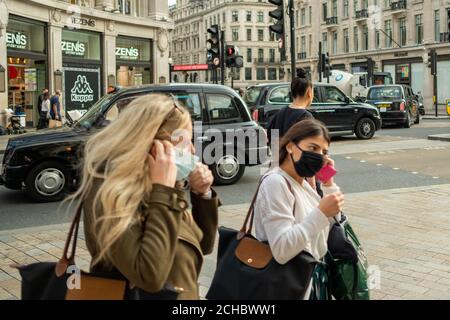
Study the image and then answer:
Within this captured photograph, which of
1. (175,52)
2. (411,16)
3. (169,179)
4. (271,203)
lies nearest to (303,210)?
(271,203)

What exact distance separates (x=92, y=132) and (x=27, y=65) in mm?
19375

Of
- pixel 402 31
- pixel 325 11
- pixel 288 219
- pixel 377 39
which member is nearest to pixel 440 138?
pixel 288 219

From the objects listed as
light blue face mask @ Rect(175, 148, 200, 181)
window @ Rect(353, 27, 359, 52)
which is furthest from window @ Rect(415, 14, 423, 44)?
light blue face mask @ Rect(175, 148, 200, 181)

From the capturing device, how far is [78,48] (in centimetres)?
2947

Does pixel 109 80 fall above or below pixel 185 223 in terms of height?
above

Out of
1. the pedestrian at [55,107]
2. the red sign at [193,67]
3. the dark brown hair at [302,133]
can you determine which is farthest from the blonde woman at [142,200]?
the red sign at [193,67]

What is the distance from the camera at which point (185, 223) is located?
2.24 meters

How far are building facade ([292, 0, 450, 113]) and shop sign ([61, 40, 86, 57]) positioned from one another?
88.2 ft

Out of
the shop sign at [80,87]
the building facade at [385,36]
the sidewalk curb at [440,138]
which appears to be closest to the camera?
the sidewalk curb at [440,138]

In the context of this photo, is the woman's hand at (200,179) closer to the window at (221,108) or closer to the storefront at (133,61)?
the window at (221,108)

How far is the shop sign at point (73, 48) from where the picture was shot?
28375 millimetres

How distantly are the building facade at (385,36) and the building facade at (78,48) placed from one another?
22.2m
